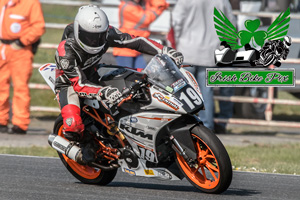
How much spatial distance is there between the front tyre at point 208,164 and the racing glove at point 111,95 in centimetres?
73

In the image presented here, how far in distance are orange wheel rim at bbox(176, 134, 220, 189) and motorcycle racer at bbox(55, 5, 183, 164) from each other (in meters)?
0.88

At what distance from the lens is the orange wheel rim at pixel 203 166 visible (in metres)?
6.54

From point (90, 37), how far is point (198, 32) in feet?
14.1

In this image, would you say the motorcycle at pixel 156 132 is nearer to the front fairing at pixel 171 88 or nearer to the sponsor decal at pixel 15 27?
the front fairing at pixel 171 88

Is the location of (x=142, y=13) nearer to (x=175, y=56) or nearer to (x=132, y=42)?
(x=132, y=42)

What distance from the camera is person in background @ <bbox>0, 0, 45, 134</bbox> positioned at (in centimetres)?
1148

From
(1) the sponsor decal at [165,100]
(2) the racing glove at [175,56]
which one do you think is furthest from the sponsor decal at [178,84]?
(2) the racing glove at [175,56]

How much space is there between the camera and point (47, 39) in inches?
1045

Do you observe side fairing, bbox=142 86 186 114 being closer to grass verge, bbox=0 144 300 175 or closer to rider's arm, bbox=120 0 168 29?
grass verge, bbox=0 144 300 175

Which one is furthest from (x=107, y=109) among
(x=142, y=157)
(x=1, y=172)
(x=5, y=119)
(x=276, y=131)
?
(x=276, y=131)

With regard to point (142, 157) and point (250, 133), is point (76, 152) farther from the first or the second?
point (250, 133)

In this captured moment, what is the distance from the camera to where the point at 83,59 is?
279 inches

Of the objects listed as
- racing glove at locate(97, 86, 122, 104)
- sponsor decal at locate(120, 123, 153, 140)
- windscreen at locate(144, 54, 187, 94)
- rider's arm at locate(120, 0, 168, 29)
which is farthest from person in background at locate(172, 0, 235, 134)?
racing glove at locate(97, 86, 122, 104)

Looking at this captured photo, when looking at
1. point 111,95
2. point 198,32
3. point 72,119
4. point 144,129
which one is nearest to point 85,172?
point 72,119
